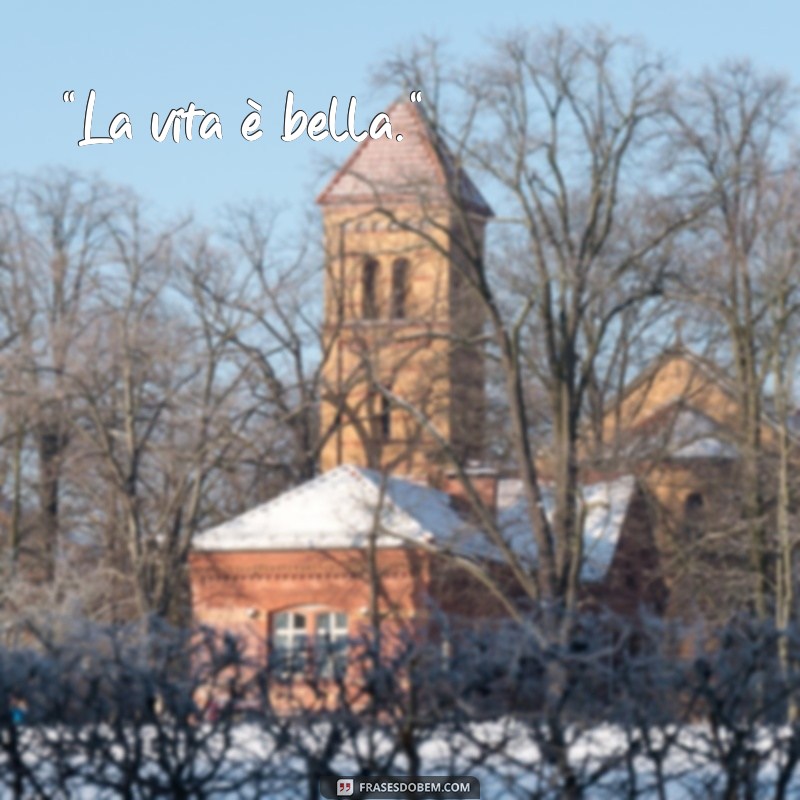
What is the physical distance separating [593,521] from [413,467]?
6996mm

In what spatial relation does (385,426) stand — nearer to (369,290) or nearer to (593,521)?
(369,290)

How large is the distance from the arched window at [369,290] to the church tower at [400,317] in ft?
0.10

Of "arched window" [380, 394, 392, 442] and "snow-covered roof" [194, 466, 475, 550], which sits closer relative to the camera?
"snow-covered roof" [194, 466, 475, 550]

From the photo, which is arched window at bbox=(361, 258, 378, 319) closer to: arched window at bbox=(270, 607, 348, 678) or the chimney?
the chimney

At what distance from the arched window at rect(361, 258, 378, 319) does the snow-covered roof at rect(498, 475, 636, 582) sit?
25.5 feet

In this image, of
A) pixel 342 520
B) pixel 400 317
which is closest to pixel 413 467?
pixel 400 317

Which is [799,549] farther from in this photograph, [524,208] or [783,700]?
[783,700]

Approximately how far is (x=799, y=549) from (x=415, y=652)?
100.0ft

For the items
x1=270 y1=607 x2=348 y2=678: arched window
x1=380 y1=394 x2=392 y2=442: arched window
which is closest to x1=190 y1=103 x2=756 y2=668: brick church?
x1=380 y1=394 x2=392 y2=442: arched window

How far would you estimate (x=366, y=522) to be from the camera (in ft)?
136

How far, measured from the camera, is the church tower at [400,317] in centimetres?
4106

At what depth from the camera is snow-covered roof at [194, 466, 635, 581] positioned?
4056cm

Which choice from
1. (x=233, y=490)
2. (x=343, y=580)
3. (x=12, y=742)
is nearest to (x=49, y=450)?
(x=233, y=490)

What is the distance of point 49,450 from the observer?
48.9 meters
